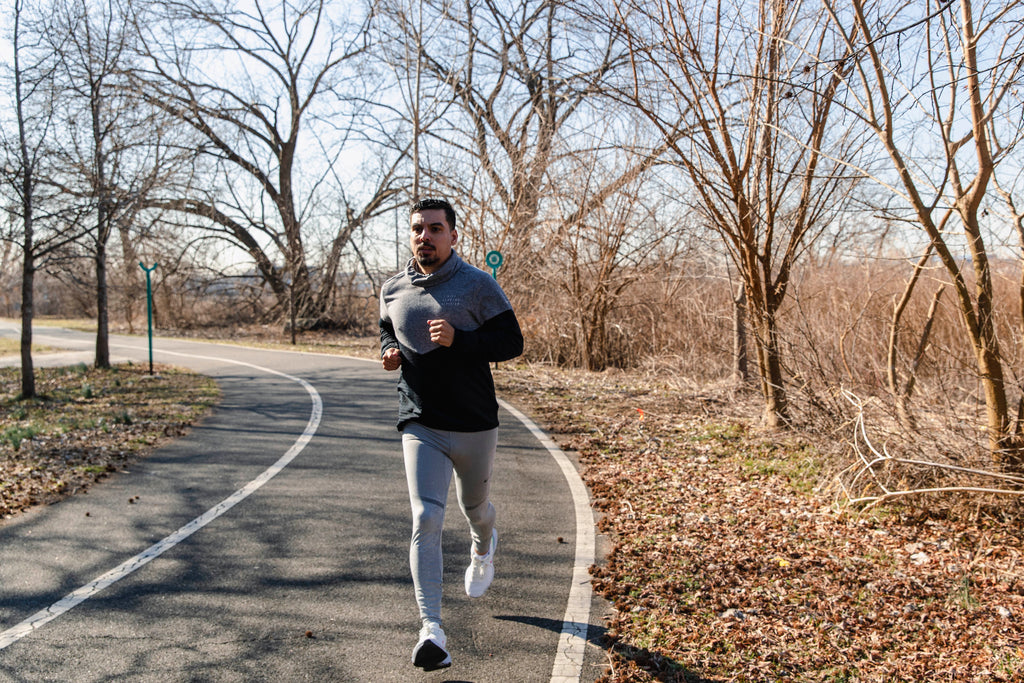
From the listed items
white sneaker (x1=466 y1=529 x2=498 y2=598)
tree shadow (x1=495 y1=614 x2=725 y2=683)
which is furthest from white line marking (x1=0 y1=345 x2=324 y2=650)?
tree shadow (x1=495 y1=614 x2=725 y2=683)

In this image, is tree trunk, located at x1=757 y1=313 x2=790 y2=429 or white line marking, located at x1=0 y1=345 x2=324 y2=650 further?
tree trunk, located at x1=757 y1=313 x2=790 y2=429

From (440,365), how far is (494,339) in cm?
30

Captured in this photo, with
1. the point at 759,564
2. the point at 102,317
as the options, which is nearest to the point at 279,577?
the point at 759,564

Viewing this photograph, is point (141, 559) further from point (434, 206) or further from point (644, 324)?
point (644, 324)

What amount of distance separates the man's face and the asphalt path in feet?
6.43

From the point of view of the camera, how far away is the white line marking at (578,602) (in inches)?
144

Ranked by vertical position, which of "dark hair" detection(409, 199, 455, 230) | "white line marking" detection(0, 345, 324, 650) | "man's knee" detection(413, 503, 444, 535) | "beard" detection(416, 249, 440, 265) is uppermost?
"dark hair" detection(409, 199, 455, 230)

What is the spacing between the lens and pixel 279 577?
4883 millimetres

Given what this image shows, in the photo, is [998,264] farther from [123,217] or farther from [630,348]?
[123,217]

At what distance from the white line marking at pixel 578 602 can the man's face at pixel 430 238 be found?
2.05m

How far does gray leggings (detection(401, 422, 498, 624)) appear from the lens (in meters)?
3.67

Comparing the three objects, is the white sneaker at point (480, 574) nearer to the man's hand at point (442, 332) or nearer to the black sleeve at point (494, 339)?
the black sleeve at point (494, 339)

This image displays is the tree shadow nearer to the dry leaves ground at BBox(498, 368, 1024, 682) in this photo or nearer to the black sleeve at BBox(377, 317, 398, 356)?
the dry leaves ground at BBox(498, 368, 1024, 682)

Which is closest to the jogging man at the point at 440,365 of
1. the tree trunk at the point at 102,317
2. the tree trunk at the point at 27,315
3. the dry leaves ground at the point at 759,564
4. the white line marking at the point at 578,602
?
the white line marking at the point at 578,602
